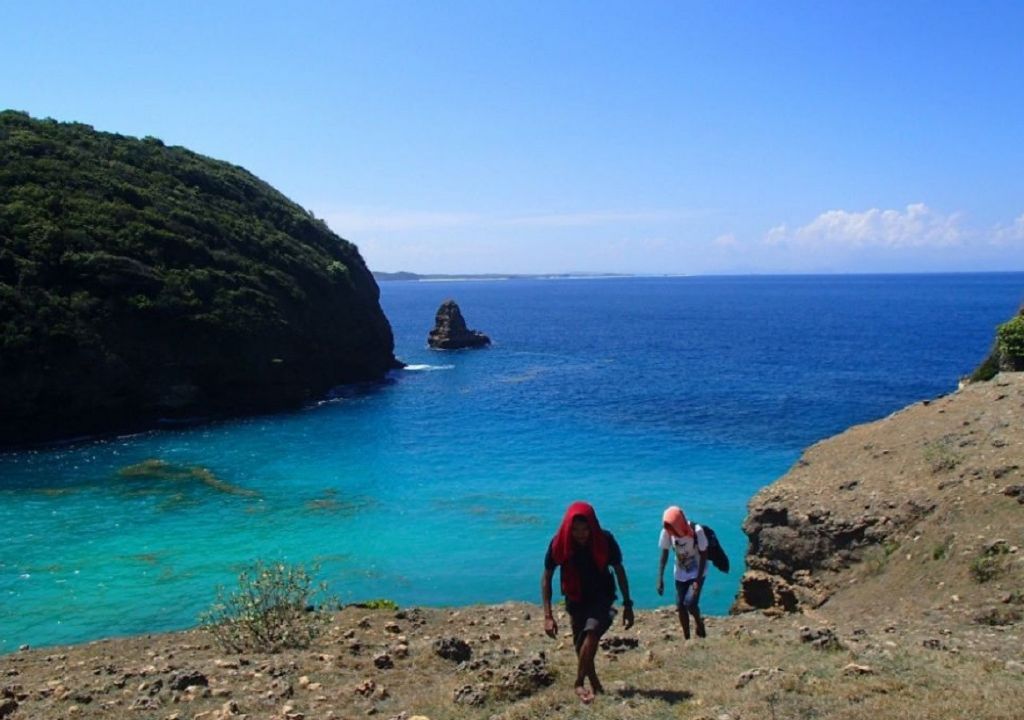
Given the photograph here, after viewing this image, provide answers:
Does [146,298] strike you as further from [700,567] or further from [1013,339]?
[700,567]

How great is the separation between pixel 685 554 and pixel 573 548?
4.17 metres

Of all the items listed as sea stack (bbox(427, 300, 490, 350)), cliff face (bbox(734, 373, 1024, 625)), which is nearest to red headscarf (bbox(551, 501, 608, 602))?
cliff face (bbox(734, 373, 1024, 625))

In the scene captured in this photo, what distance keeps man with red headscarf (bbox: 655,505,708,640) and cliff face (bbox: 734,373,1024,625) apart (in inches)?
170

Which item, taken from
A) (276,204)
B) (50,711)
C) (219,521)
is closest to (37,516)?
(219,521)

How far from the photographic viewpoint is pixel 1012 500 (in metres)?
15.9

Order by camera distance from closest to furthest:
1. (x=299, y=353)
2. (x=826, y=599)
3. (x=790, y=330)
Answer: (x=826, y=599)
(x=299, y=353)
(x=790, y=330)

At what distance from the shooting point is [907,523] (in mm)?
17000

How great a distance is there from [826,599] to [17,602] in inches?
937

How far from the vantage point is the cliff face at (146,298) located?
51.6m

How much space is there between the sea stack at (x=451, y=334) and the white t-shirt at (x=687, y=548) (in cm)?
9274

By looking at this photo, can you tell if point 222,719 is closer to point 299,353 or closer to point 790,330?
point 299,353

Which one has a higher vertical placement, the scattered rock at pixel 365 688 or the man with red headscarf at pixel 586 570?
the man with red headscarf at pixel 586 570

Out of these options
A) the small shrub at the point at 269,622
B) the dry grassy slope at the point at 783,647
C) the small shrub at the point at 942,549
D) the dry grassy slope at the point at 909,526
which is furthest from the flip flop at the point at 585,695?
the small shrub at the point at 942,549

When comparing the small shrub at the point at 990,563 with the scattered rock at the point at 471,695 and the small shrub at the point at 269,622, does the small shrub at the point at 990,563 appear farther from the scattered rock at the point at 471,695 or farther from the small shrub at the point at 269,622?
the small shrub at the point at 269,622
